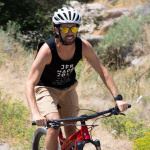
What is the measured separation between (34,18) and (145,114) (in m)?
8.17

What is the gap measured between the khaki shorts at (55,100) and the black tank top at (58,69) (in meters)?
0.06

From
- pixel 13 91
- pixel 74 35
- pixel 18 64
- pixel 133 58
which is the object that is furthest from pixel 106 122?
pixel 133 58

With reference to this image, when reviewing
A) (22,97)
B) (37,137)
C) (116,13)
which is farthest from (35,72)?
(116,13)

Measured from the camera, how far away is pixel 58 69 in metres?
3.28

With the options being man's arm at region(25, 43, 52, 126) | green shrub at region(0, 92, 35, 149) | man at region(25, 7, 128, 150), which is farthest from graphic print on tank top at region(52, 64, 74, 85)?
green shrub at region(0, 92, 35, 149)

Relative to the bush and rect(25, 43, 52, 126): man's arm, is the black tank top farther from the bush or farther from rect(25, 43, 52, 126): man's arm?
the bush

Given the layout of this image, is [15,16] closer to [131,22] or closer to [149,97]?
[131,22]

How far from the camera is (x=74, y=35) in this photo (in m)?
3.15

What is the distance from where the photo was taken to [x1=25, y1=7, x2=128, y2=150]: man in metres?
3.05

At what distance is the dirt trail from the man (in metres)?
1.61

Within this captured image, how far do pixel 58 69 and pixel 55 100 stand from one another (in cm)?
37

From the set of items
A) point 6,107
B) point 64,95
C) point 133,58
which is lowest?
point 133,58

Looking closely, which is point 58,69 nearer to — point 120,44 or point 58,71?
point 58,71

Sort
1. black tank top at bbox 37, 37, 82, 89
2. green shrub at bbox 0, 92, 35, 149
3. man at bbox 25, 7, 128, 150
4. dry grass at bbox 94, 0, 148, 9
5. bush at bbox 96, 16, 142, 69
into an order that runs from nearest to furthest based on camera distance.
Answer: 1. man at bbox 25, 7, 128, 150
2. black tank top at bbox 37, 37, 82, 89
3. green shrub at bbox 0, 92, 35, 149
4. bush at bbox 96, 16, 142, 69
5. dry grass at bbox 94, 0, 148, 9
